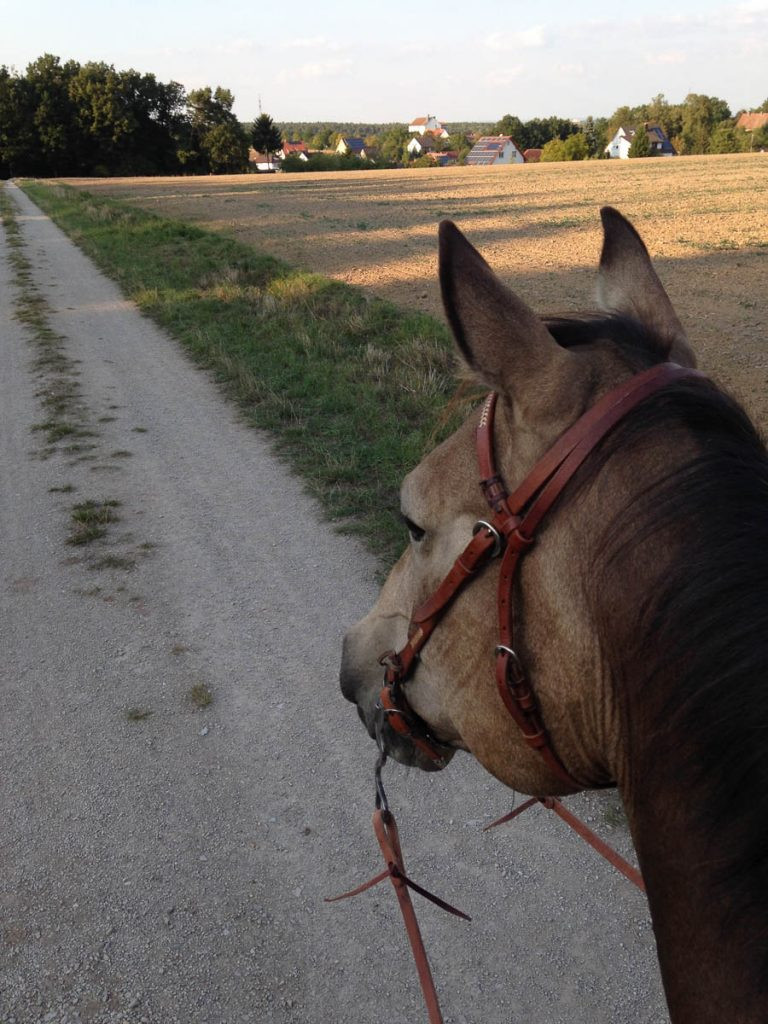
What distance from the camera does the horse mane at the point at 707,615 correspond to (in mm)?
1093

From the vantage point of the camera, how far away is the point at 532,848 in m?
3.12

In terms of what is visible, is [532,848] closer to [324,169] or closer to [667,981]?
[667,981]

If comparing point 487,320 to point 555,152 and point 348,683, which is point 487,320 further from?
point 555,152

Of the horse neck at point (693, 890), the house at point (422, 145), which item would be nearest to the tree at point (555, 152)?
the house at point (422, 145)

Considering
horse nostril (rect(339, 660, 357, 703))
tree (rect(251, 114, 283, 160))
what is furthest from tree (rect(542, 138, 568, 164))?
horse nostril (rect(339, 660, 357, 703))

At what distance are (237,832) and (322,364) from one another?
6733 millimetres

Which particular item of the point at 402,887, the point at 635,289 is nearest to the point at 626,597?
the point at 635,289

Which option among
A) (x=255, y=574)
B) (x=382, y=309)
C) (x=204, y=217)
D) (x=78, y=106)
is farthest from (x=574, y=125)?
(x=255, y=574)

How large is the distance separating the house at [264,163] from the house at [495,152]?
95.3 ft

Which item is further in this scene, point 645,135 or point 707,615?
point 645,135

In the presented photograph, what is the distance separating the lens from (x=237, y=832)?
3232 mm

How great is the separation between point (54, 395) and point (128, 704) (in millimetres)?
6164

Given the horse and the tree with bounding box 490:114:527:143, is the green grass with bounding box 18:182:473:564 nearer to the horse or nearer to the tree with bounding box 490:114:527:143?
the horse

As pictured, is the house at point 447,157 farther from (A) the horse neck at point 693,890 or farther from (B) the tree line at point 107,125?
(A) the horse neck at point 693,890
